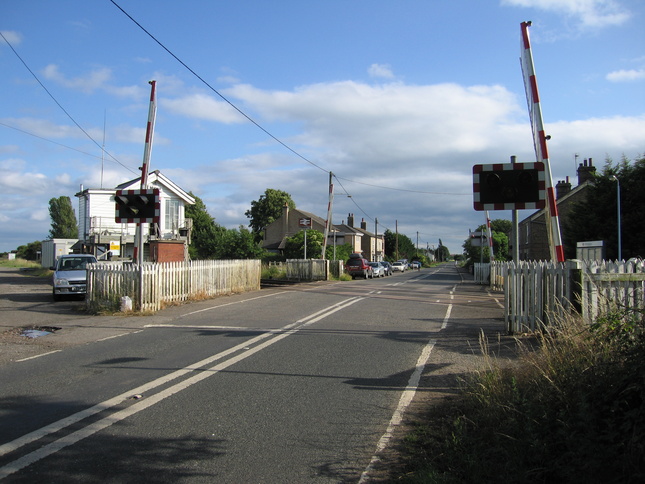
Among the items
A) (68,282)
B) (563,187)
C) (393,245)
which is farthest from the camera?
(393,245)

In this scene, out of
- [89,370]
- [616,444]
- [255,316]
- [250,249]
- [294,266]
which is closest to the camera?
[616,444]

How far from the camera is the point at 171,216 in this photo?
37531mm

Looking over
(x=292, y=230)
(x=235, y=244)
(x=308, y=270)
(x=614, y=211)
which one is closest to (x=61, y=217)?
(x=292, y=230)

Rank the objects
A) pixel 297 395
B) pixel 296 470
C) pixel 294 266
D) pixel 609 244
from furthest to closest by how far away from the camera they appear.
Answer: pixel 294 266 → pixel 609 244 → pixel 297 395 → pixel 296 470

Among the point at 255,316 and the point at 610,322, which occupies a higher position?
the point at 610,322

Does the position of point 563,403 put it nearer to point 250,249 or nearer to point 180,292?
point 180,292

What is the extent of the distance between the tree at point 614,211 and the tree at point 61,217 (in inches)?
3328

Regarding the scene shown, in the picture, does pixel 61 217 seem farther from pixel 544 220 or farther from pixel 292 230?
pixel 544 220

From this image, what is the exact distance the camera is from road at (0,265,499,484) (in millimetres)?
4020

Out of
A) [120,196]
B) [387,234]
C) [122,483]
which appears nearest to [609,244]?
[120,196]

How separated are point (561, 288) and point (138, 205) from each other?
1125 centimetres

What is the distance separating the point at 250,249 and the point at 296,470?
35.4m

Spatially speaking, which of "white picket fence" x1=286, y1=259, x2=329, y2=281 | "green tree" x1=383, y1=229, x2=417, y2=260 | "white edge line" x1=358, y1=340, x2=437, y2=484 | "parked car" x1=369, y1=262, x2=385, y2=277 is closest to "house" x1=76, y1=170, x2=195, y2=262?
"white picket fence" x1=286, y1=259, x2=329, y2=281

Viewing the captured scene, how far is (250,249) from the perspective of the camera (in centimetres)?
3888
